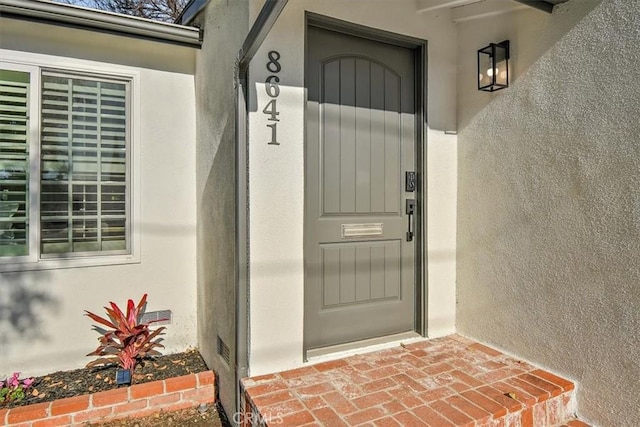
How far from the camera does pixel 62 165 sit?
3268 mm

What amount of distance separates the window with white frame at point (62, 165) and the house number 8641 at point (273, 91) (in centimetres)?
182

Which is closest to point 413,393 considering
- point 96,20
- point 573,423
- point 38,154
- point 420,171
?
point 573,423

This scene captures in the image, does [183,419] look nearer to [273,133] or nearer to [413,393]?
[413,393]

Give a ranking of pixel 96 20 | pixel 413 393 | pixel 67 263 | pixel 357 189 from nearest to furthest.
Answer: pixel 413 393, pixel 357 189, pixel 96 20, pixel 67 263

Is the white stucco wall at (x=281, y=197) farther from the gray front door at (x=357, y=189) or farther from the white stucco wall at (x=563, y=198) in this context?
the white stucco wall at (x=563, y=198)

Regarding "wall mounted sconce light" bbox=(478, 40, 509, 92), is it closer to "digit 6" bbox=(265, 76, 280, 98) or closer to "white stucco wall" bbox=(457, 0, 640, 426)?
"white stucco wall" bbox=(457, 0, 640, 426)

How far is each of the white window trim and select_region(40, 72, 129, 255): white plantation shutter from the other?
66 mm

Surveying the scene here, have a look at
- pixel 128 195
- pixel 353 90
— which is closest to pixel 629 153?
pixel 353 90

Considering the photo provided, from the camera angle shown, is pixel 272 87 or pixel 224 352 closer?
pixel 272 87

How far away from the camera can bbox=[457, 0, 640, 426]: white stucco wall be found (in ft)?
6.79

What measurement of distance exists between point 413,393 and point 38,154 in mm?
3434

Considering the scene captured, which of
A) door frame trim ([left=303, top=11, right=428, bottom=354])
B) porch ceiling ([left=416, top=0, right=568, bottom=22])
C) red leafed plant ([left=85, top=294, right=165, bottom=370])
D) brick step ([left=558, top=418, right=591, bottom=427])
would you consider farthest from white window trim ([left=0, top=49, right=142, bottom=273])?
brick step ([left=558, top=418, right=591, bottom=427])

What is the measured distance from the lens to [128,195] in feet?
11.5

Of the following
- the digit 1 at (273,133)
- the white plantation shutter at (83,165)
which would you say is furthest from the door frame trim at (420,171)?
the white plantation shutter at (83,165)
